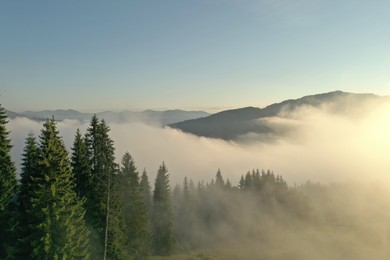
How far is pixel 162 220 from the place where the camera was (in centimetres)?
9094

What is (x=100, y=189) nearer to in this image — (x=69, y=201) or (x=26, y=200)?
(x=69, y=201)

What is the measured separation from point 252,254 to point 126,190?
4516 centimetres

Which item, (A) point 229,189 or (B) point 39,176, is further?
(A) point 229,189

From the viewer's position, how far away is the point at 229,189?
6147 inches

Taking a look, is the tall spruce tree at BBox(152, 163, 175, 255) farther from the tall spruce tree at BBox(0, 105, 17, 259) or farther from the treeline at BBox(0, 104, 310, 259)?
the tall spruce tree at BBox(0, 105, 17, 259)

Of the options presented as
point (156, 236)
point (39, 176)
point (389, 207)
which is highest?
point (39, 176)

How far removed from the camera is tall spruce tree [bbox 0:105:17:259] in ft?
110

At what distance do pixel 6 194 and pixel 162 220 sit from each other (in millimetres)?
59872

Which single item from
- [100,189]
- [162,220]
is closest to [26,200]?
[100,189]

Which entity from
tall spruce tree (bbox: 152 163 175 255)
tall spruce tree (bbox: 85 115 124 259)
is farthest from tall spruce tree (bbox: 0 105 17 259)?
tall spruce tree (bbox: 152 163 175 255)

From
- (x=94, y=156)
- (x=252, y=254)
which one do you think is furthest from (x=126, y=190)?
(x=252, y=254)

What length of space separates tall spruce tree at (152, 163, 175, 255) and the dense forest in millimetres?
236

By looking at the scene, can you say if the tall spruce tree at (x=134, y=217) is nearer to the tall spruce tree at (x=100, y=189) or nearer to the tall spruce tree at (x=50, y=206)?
the tall spruce tree at (x=100, y=189)

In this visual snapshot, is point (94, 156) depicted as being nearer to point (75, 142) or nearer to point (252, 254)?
point (75, 142)
